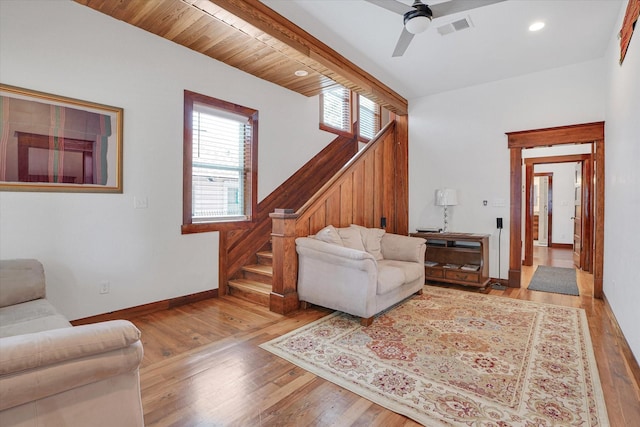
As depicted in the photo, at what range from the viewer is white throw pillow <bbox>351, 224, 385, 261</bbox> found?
4.09 meters

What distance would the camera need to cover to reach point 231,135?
432 centimetres

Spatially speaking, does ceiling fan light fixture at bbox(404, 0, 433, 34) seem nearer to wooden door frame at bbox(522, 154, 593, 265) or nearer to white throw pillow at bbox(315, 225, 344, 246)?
white throw pillow at bbox(315, 225, 344, 246)

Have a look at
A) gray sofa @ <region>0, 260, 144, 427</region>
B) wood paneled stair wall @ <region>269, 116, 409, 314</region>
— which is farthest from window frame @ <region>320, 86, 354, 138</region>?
gray sofa @ <region>0, 260, 144, 427</region>

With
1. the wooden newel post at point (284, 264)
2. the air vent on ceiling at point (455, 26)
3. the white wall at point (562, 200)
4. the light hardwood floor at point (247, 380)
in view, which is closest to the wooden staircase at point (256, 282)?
the wooden newel post at point (284, 264)

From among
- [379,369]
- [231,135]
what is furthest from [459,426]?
[231,135]

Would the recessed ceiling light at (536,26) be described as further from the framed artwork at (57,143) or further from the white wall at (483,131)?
the framed artwork at (57,143)

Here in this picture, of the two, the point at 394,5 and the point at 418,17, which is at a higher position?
the point at 394,5

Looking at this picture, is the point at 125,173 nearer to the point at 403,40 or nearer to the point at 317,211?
the point at 317,211

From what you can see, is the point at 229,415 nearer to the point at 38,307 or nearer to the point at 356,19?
the point at 38,307

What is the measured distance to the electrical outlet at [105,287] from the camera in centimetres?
308

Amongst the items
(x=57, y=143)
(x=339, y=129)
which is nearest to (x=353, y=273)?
(x=57, y=143)

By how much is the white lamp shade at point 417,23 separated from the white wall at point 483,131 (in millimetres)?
2783

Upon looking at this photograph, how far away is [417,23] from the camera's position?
99.9 inches

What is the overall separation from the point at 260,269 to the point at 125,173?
1.92 metres
